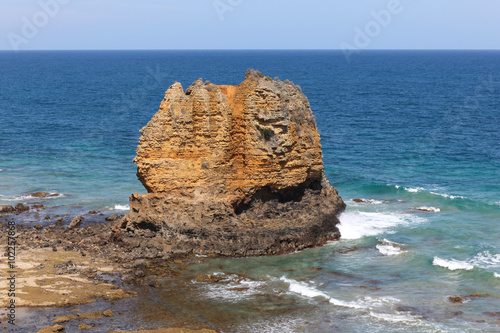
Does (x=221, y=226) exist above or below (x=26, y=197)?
above

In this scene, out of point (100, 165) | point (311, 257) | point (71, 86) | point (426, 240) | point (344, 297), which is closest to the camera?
point (344, 297)

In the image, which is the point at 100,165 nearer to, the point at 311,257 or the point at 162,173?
the point at 162,173

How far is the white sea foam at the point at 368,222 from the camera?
40.2 m

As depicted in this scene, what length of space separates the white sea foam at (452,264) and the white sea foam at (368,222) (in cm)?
567

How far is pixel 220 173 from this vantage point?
36.9 metres

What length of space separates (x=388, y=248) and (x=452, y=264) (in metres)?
4.17

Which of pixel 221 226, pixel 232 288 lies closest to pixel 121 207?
pixel 221 226

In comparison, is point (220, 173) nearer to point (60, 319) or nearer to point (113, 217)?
point (113, 217)

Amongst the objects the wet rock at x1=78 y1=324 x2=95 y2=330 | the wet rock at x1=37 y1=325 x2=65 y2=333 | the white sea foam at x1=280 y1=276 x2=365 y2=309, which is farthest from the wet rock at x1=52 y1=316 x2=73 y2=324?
the white sea foam at x1=280 y1=276 x2=365 y2=309

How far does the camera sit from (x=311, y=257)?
117 feet

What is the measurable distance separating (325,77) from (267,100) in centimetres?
14798

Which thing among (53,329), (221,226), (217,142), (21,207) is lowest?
(21,207)

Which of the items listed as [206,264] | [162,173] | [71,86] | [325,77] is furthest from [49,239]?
[325,77]

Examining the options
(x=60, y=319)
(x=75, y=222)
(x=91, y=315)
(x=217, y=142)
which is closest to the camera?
(x=60, y=319)
